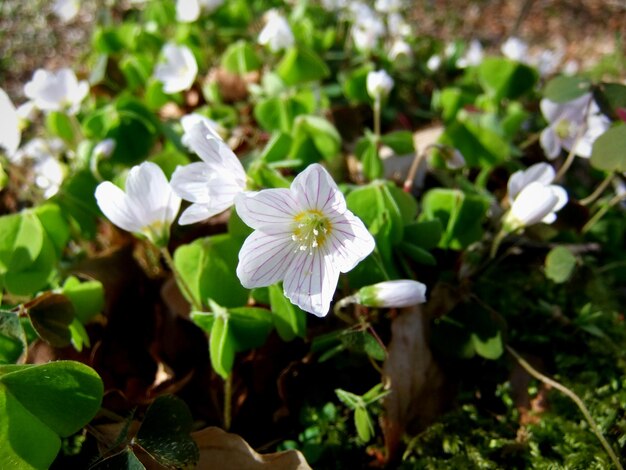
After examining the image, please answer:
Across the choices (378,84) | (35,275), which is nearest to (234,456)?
(35,275)

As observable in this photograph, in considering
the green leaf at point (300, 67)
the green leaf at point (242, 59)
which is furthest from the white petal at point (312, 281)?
the green leaf at point (242, 59)

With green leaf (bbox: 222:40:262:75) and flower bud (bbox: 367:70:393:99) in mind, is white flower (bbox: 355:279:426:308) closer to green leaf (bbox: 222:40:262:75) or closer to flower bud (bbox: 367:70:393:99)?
flower bud (bbox: 367:70:393:99)

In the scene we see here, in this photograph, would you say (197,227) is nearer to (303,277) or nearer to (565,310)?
(303,277)

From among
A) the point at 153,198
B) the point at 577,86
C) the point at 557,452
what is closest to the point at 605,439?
the point at 557,452

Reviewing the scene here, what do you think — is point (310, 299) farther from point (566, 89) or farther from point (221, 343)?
point (566, 89)

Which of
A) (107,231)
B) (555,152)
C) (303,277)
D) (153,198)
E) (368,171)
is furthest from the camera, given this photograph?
(107,231)

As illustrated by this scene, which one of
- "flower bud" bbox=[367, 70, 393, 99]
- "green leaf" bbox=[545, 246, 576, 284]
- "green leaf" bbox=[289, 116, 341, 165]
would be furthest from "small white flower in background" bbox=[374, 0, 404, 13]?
"green leaf" bbox=[545, 246, 576, 284]
